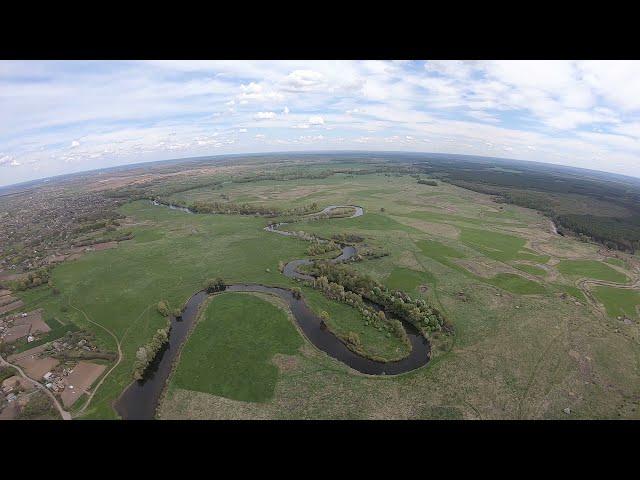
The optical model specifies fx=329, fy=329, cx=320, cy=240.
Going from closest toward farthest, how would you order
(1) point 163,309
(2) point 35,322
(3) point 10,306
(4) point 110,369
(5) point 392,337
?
(4) point 110,369 < (5) point 392,337 < (2) point 35,322 < (1) point 163,309 < (3) point 10,306

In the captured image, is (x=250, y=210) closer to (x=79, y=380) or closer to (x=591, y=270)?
(x=79, y=380)

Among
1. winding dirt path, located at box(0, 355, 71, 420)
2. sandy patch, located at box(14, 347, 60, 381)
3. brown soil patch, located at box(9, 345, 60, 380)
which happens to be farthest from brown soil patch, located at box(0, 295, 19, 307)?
sandy patch, located at box(14, 347, 60, 381)

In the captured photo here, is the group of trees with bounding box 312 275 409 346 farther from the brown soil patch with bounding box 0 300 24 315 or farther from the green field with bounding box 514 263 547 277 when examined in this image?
the brown soil patch with bounding box 0 300 24 315

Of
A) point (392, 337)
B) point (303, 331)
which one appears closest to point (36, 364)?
point (303, 331)
